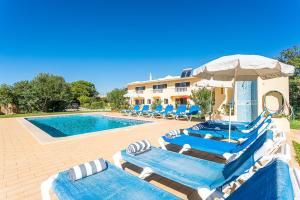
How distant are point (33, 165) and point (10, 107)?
1046 inches

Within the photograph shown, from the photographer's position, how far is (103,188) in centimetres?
262

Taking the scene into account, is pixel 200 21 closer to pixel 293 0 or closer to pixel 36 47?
pixel 293 0

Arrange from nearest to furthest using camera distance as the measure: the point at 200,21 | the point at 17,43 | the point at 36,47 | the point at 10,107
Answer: the point at 200,21 < the point at 17,43 < the point at 36,47 < the point at 10,107

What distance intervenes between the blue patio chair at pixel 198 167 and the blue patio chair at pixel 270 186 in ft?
3.09

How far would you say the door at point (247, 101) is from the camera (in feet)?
45.1

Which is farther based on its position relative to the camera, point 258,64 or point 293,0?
point 293,0

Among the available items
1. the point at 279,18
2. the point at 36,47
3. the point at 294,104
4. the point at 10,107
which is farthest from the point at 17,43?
the point at 294,104

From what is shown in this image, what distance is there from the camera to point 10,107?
24953 millimetres

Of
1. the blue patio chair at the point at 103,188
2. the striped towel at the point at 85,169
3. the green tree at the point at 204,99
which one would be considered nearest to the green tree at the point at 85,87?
the green tree at the point at 204,99

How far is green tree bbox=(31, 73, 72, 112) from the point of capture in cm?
2544

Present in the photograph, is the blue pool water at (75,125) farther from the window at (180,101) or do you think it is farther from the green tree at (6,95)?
the window at (180,101)

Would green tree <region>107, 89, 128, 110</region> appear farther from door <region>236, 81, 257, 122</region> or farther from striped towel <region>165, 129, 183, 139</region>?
striped towel <region>165, 129, 183, 139</region>

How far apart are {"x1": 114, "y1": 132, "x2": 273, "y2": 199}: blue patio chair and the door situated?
11.7m

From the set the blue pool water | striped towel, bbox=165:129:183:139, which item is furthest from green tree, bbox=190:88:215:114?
striped towel, bbox=165:129:183:139
